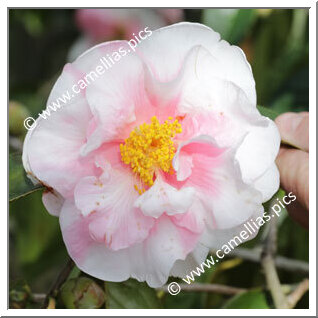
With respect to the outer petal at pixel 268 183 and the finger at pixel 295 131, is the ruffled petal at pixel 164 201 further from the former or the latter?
the finger at pixel 295 131

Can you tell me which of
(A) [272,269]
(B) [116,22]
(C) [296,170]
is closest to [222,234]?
(C) [296,170]

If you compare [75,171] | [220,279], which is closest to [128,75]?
[75,171]

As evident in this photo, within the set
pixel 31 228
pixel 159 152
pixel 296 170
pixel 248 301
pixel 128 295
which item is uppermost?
pixel 159 152

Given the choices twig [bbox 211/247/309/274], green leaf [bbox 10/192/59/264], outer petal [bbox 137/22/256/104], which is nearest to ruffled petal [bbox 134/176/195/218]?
outer petal [bbox 137/22/256/104]

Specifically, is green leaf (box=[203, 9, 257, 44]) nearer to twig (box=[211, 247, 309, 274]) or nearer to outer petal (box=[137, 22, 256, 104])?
outer petal (box=[137, 22, 256, 104])

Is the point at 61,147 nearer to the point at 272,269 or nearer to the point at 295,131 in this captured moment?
the point at 295,131

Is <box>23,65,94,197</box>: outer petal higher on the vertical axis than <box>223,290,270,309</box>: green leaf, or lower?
higher
